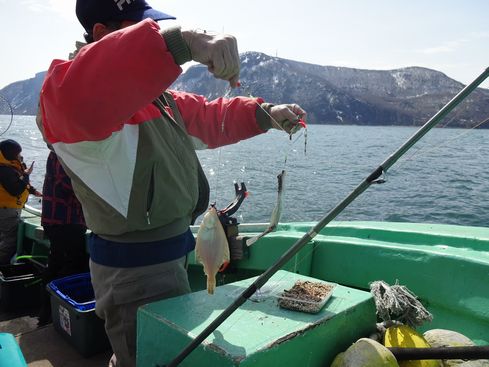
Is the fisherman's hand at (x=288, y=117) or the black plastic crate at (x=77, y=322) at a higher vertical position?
the fisherman's hand at (x=288, y=117)

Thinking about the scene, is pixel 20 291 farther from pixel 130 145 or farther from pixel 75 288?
pixel 130 145

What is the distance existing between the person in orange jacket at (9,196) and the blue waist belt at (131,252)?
17.2 ft

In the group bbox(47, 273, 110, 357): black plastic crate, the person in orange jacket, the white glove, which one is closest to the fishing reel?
bbox(47, 273, 110, 357): black plastic crate

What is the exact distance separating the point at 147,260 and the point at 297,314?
0.90 metres

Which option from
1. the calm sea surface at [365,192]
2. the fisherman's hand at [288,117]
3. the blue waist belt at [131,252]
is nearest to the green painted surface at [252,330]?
the blue waist belt at [131,252]

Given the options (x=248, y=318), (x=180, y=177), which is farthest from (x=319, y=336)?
(x=180, y=177)

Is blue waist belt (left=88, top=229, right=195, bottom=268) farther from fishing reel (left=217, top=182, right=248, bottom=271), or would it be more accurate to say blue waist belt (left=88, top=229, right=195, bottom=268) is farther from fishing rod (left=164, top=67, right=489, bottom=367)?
fishing reel (left=217, top=182, right=248, bottom=271)

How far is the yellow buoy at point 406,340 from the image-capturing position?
7.52 feet

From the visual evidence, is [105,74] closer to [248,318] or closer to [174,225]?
[174,225]

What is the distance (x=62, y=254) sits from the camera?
539cm

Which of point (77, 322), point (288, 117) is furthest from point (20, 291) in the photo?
point (288, 117)

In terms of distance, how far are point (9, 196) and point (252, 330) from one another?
6.38m

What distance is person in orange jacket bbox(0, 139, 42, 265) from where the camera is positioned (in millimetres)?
6969

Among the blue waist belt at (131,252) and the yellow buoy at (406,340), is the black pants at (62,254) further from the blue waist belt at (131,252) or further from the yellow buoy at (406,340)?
the yellow buoy at (406,340)
